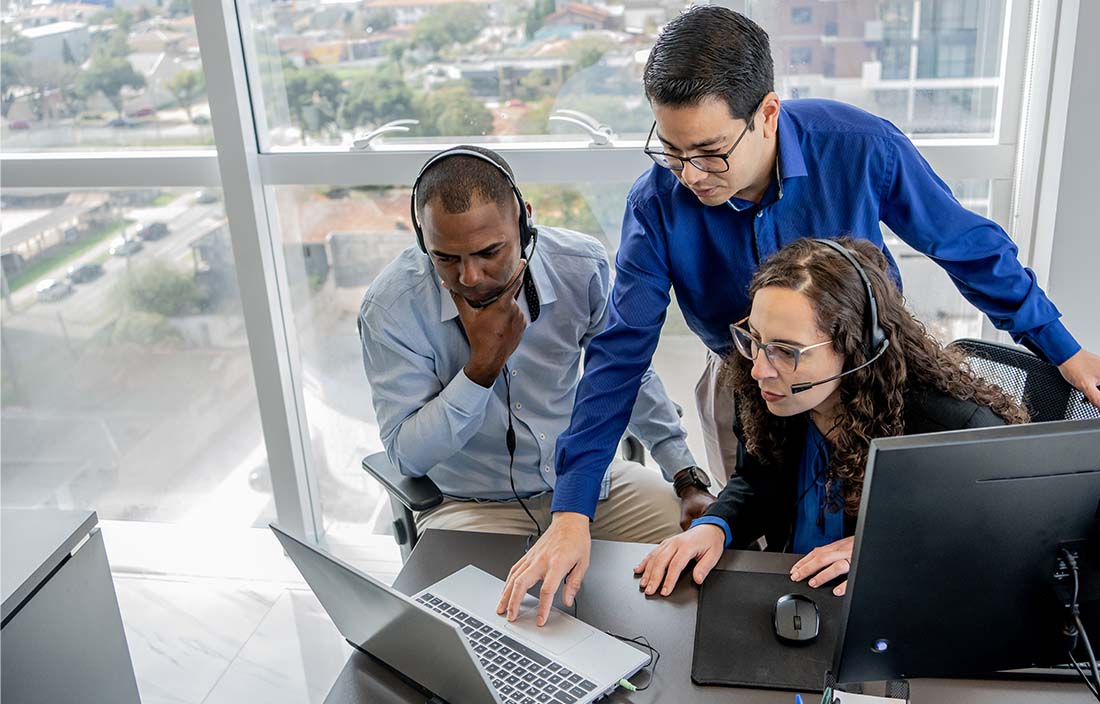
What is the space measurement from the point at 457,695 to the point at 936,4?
6.37ft

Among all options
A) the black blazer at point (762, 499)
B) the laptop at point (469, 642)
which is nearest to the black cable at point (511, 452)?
the black blazer at point (762, 499)

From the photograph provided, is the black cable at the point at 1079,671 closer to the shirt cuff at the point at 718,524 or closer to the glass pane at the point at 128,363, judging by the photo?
the shirt cuff at the point at 718,524

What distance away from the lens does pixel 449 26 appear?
2504mm

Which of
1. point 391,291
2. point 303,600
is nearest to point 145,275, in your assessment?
point 303,600

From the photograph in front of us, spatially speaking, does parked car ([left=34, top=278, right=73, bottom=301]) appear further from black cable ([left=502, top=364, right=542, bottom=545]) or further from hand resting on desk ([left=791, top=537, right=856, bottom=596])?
hand resting on desk ([left=791, top=537, right=856, bottom=596])

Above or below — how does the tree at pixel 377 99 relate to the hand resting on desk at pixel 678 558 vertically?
above

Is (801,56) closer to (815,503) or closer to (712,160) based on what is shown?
(712,160)

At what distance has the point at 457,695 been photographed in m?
1.21

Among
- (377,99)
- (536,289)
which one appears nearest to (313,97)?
(377,99)

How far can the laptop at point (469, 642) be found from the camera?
3.76 feet

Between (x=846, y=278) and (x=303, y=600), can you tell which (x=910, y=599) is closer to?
(x=846, y=278)

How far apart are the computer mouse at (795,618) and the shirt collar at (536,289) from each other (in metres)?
0.89

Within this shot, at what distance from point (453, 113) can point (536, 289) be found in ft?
2.44

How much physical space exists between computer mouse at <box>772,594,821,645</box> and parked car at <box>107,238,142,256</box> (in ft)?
7.18
